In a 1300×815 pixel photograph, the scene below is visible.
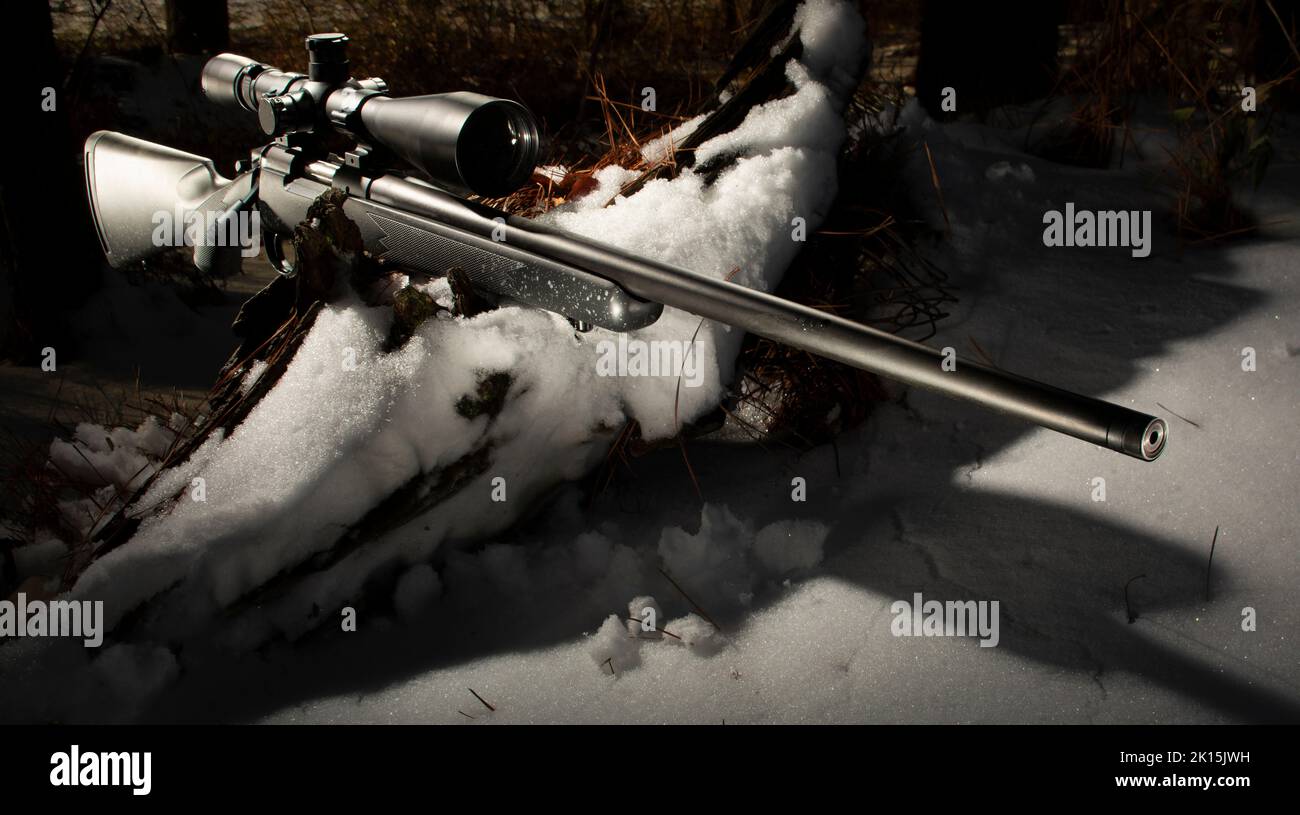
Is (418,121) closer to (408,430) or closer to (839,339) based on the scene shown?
(408,430)

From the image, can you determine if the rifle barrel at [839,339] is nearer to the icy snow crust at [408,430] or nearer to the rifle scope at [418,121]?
the rifle scope at [418,121]

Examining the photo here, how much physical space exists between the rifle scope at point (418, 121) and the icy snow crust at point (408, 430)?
33 centimetres

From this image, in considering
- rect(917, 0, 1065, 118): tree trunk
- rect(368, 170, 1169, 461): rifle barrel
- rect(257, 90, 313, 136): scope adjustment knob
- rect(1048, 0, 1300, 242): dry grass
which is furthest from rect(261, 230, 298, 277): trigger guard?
rect(917, 0, 1065, 118): tree trunk

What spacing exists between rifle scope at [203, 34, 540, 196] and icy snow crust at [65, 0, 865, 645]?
1.09ft

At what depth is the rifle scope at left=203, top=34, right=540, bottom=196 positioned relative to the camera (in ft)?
6.99

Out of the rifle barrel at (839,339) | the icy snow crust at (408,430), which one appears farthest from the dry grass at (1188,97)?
the rifle barrel at (839,339)

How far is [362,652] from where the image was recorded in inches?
84.2

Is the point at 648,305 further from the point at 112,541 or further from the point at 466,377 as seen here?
the point at 112,541

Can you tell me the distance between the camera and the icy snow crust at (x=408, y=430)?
206 cm

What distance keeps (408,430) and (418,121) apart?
0.66m

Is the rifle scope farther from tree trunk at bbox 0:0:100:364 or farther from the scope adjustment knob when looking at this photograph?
tree trunk at bbox 0:0:100:364

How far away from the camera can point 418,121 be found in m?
2.18

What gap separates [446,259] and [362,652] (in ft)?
2.90

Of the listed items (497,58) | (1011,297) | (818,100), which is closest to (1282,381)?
(1011,297)
